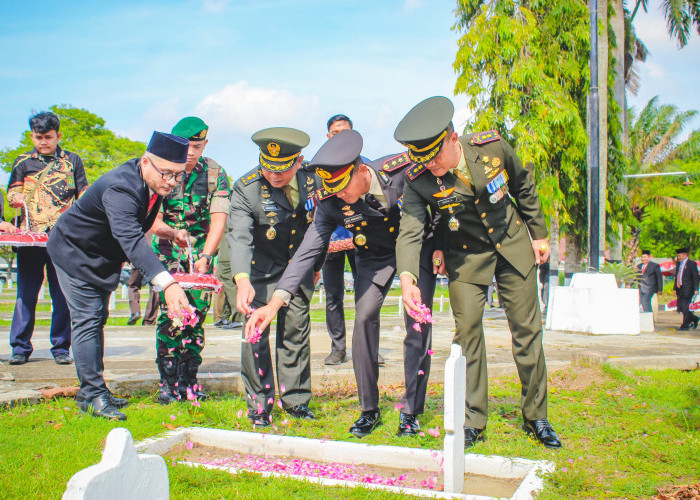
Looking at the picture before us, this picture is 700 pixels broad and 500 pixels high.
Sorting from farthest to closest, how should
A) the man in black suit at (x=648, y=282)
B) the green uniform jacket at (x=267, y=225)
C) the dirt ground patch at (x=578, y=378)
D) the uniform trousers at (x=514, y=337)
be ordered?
the man in black suit at (x=648, y=282), the dirt ground patch at (x=578, y=378), the green uniform jacket at (x=267, y=225), the uniform trousers at (x=514, y=337)

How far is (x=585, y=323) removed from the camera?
11.6 meters

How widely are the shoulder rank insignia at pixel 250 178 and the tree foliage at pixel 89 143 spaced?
33.6 meters

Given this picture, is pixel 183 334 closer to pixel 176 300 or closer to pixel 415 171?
pixel 176 300

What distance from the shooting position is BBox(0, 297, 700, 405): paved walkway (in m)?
5.20

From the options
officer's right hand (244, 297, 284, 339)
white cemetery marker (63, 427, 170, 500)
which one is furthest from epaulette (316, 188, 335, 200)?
white cemetery marker (63, 427, 170, 500)

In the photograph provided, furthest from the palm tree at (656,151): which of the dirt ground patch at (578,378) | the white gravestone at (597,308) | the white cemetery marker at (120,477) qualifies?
the white cemetery marker at (120,477)

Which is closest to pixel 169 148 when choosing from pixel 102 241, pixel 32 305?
pixel 102 241

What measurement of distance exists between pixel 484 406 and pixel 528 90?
1578cm

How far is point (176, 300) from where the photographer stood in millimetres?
3748

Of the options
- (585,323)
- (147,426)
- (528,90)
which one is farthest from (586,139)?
(147,426)

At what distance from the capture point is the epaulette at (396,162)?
4.54m

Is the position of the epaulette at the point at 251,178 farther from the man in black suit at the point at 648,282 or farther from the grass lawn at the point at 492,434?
the man in black suit at the point at 648,282

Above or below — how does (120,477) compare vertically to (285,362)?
above

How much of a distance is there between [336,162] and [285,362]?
162cm
